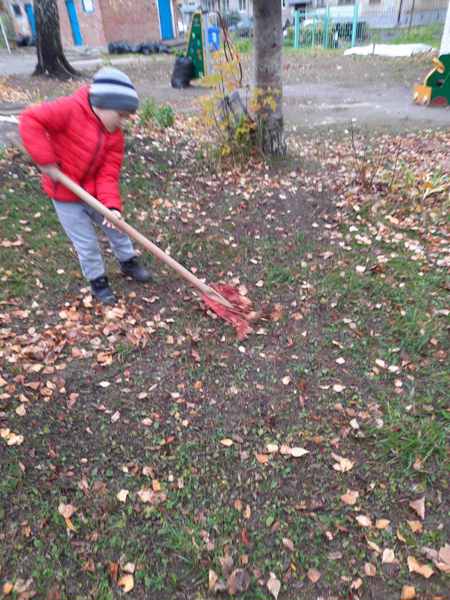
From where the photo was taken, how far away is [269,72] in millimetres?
5129

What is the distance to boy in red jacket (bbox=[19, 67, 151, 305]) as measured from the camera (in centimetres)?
269

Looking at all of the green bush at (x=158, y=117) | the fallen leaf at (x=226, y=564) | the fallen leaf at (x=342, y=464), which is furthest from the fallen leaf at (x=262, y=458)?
the green bush at (x=158, y=117)

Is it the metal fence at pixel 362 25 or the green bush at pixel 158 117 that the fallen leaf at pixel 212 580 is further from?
the metal fence at pixel 362 25

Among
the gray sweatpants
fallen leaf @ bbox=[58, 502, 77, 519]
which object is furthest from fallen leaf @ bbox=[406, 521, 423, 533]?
the gray sweatpants

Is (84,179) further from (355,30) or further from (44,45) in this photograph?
(355,30)

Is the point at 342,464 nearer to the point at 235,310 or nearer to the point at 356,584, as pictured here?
the point at 356,584

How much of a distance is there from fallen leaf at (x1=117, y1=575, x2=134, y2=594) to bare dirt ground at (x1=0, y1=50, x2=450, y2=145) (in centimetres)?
506

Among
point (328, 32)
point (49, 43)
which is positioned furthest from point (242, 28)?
point (49, 43)

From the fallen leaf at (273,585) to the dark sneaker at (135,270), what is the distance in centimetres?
243

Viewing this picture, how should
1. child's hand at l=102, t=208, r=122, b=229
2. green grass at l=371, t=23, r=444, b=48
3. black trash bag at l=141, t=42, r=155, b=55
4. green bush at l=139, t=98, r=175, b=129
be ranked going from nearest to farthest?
1. child's hand at l=102, t=208, r=122, b=229
2. green bush at l=139, t=98, r=175, b=129
3. green grass at l=371, t=23, r=444, b=48
4. black trash bag at l=141, t=42, r=155, b=55

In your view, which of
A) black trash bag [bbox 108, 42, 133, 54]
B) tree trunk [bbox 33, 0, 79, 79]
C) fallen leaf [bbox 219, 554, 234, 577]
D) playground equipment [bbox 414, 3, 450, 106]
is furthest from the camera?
black trash bag [bbox 108, 42, 133, 54]

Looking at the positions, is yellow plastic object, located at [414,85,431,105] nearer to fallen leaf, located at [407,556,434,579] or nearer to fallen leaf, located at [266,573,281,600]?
fallen leaf, located at [407,556,434,579]

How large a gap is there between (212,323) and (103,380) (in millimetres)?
941

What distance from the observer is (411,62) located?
14.1m
